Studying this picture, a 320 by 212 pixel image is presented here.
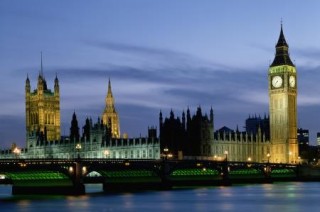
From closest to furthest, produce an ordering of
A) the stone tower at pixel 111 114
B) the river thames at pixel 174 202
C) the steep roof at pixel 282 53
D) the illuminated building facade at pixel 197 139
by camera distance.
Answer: the river thames at pixel 174 202, the illuminated building facade at pixel 197 139, the steep roof at pixel 282 53, the stone tower at pixel 111 114

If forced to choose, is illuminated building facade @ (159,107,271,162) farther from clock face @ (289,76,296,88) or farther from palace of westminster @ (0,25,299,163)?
clock face @ (289,76,296,88)

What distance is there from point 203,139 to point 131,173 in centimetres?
4734

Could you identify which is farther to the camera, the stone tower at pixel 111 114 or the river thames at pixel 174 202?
the stone tower at pixel 111 114

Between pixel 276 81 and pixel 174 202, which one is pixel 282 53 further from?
pixel 174 202

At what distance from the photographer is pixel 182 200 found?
77.3 meters

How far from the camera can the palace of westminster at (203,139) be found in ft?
465

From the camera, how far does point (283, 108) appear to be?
157750mm

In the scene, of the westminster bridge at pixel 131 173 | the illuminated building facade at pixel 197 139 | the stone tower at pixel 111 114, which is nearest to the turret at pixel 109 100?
the stone tower at pixel 111 114

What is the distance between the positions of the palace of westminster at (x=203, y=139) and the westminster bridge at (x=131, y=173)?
14144 millimetres

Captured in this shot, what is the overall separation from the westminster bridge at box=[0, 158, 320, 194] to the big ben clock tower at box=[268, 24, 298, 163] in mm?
19324

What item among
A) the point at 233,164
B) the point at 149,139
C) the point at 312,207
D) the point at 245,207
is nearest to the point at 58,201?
the point at 245,207

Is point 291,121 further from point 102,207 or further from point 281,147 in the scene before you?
point 102,207

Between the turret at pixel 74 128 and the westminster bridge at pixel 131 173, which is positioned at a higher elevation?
the turret at pixel 74 128

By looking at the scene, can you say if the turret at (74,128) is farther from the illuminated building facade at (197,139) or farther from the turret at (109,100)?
the illuminated building facade at (197,139)
